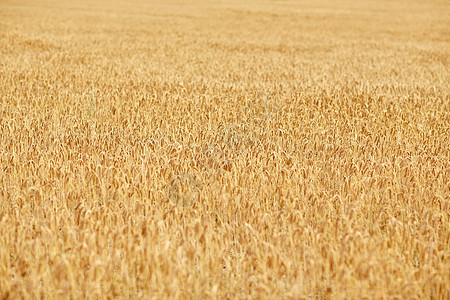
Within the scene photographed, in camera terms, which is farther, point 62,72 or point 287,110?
point 62,72

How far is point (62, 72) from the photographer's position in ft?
29.1

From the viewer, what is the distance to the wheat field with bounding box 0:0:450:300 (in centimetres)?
241

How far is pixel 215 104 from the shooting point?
20.7 feet

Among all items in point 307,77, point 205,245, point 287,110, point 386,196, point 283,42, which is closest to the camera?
point 205,245

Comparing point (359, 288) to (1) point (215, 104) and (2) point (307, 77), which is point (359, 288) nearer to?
(1) point (215, 104)

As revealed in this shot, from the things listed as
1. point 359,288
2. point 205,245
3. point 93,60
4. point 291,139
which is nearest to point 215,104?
point 291,139

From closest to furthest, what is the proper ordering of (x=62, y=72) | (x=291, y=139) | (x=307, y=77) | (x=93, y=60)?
(x=291, y=139)
(x=62, y=72)
(x=307, y=77)
(x=93, y=60)

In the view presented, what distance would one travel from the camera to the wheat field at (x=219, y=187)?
2414 mm

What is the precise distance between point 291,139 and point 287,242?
242cm

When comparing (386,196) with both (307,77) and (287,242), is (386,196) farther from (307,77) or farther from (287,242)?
(307,77)

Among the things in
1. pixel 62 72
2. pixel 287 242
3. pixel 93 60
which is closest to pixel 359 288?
pixel 287 242

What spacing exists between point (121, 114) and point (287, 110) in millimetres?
2053

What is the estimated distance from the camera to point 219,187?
3.54 metres

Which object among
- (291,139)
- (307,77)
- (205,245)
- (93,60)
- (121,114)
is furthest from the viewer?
(93,60)
